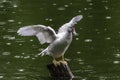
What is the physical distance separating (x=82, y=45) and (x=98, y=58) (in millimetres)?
1904

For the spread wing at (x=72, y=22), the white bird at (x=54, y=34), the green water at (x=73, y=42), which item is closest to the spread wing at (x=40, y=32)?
the white bird at (x=54, y=34)

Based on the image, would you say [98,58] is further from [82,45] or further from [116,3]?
[116,3]

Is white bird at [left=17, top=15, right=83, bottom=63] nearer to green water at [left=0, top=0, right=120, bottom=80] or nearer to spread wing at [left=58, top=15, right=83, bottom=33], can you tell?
spread wing at [left=58, top=15, right=83, bottom=33]

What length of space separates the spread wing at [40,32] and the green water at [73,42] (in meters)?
1.57

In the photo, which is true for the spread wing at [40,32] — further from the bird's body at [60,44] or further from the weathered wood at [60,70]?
the weathered wood at [60,70]

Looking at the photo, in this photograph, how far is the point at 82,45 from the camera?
20.7 m

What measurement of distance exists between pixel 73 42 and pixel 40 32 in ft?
18.5

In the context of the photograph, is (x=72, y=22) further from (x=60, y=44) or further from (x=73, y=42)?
(x=73, y=42)

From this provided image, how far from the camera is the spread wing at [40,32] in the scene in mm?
15594

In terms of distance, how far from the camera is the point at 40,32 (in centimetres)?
1588

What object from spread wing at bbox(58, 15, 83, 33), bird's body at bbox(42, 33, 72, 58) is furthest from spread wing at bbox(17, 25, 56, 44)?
spread wing at bbox(58, 15, 83, 33)

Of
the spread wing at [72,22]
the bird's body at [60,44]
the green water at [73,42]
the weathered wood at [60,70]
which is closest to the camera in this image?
the bird's body at [60,44]

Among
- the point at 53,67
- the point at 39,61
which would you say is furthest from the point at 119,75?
the point at 39,61

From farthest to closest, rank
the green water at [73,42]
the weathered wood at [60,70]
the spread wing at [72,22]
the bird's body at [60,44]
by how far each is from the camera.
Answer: the green water at [73,42], the weathered wood at [60,70], the spread wing at [72,22], the bird's body at [60,44]
